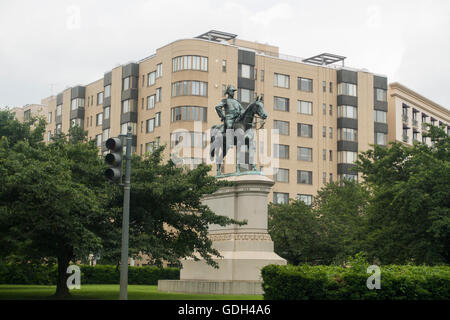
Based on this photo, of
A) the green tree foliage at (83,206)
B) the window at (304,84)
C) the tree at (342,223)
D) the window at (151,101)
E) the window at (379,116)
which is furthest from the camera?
the window at (379,116)

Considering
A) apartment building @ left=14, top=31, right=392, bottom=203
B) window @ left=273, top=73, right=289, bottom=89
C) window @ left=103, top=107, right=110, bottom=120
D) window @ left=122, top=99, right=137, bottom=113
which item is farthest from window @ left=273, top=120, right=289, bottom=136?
window @ left=103, top=107, right=110, bottom=120

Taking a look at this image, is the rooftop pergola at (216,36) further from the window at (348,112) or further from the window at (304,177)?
the window at (304,177)

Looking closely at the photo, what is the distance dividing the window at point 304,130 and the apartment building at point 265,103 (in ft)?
0.43

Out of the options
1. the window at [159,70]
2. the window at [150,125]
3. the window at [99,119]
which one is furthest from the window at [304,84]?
the window at [99,119]

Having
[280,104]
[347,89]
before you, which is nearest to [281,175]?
[280,104]

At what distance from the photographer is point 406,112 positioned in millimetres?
102188

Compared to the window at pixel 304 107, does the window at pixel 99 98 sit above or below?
above

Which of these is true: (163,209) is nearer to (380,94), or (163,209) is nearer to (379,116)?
(379,116)

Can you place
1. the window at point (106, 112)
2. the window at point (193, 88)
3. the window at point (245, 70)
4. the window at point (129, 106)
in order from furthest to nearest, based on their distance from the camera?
the window at point (106, 112) → the window at point (129, 106) → the window at point (245, 70) → the window at point (193, 88)

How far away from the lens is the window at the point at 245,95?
82363 millimetres

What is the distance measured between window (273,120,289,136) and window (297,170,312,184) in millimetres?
5346

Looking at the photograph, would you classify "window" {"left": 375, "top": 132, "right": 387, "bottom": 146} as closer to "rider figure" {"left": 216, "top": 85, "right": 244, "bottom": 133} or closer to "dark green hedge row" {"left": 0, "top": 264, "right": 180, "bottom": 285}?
"dark green hedge row" {"left": 0, "top": 264, "right": 180, "bottom": 285}

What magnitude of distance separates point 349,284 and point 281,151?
66883 mm
